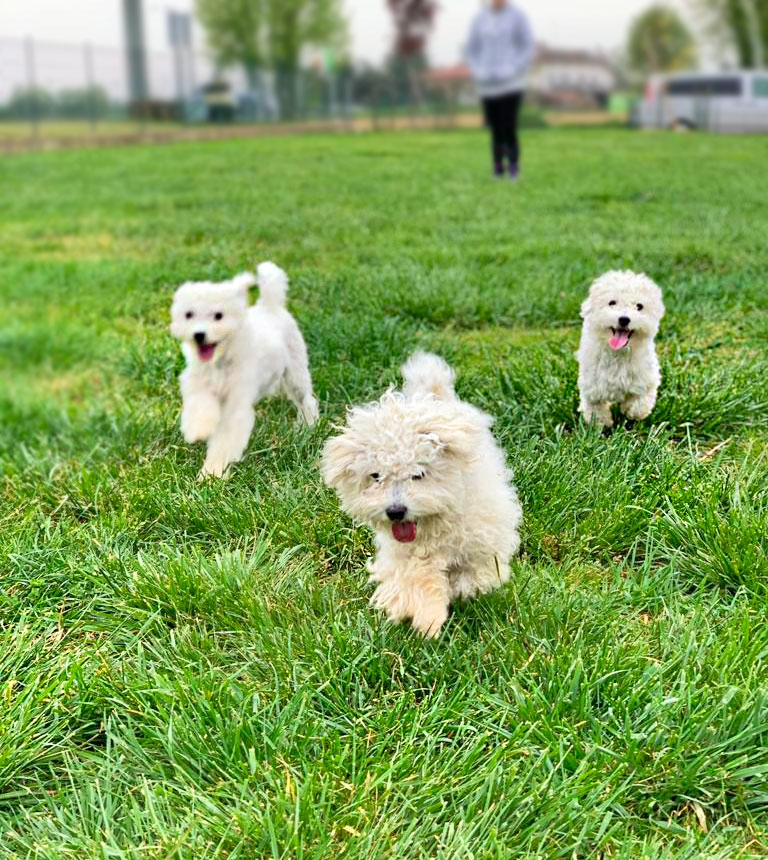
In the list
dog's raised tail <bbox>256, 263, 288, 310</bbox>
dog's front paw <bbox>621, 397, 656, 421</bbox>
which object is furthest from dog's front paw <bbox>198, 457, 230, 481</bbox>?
dog's front paw <bbox>621, 397, 656, 421</bbox>

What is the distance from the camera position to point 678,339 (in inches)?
196

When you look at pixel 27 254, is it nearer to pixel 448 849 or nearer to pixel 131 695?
pixel 131 695

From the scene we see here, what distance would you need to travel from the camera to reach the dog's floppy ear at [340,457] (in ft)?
8.04

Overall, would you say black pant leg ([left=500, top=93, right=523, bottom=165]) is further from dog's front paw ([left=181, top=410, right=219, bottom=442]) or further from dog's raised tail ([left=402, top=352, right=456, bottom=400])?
dog's raised tail ([left=402, top=352, right=456, bottom=400])

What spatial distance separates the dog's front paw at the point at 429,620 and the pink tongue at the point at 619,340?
1.53 m

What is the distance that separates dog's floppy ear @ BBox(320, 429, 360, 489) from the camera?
2449 millimetres

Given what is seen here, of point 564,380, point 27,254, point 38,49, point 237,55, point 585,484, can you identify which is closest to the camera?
point 585,484

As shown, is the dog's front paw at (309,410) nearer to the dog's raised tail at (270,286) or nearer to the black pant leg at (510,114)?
the dog's raised tail at (270,286)

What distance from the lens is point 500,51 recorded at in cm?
1290

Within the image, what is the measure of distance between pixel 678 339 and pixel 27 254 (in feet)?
22.2

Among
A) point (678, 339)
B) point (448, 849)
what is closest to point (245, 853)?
point (448, 849)

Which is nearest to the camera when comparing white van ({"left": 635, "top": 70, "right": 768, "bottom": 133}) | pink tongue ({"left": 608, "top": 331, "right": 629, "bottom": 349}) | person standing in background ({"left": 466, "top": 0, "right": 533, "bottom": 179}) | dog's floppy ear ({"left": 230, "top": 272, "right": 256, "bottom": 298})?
pink tongue ({"left": 608, "top": 331, "right": 629, "bottom": 349})

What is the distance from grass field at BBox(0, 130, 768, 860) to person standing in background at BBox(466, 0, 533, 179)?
7.89 metres

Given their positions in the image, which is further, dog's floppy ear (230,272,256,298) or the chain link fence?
the chain link fence
